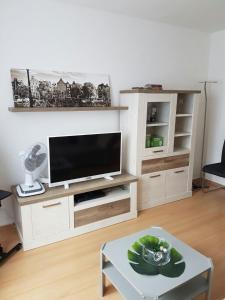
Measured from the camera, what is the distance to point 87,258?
2.21m

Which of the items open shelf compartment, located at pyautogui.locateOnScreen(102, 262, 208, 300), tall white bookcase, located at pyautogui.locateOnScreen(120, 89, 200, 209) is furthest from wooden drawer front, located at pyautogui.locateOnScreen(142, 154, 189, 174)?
open shelf compartment, located at pyautogui.locateOnScreen(102, 262, 208, 300)

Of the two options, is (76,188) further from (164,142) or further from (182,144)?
(182,144)

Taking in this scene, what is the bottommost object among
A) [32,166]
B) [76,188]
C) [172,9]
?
[76,188]

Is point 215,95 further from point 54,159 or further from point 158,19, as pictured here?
point 54,159

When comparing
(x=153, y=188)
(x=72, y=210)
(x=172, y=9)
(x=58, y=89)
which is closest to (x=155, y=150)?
(x=153, y=188)

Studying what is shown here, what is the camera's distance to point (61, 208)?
243 cm

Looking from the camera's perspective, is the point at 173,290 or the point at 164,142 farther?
the point at 164,142

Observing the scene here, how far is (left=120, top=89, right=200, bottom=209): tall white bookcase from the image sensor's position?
2.91m

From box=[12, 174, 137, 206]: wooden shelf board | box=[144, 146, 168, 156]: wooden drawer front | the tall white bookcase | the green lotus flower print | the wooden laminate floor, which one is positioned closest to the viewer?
the green lotus flower print

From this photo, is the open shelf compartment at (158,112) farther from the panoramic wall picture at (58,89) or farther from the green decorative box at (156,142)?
the panoramic wall picture at (58,89)

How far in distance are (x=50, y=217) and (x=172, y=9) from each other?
2650 mm

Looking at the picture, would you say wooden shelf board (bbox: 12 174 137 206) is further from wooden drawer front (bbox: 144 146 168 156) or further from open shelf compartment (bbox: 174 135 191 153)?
open shelf compartment (bbox: 174 135 191 153)

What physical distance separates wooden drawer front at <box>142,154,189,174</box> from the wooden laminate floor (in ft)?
1.77

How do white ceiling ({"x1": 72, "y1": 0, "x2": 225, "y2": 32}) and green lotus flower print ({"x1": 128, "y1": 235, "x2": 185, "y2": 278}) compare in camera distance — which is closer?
green lotus flower print ({"x1": 128, "y1": 235, "x2": 185, "y2": 278})
